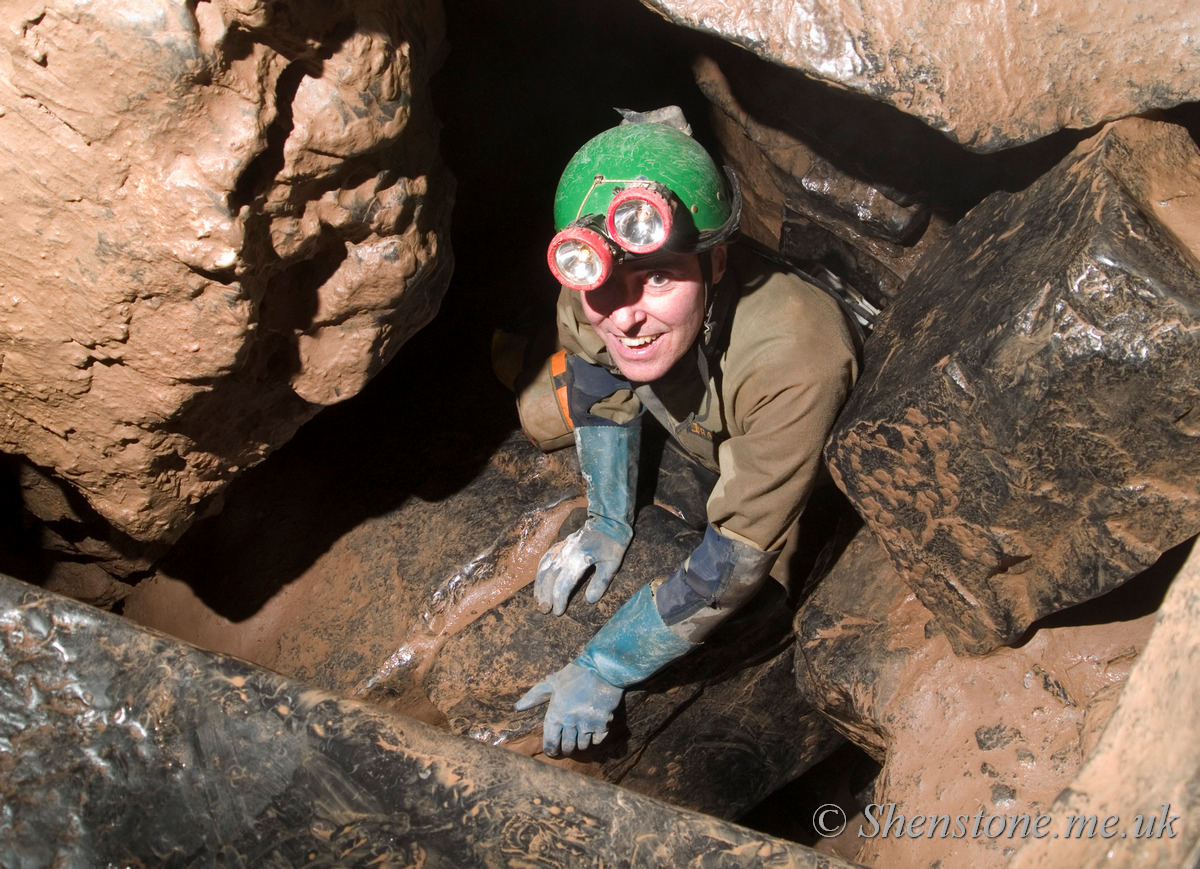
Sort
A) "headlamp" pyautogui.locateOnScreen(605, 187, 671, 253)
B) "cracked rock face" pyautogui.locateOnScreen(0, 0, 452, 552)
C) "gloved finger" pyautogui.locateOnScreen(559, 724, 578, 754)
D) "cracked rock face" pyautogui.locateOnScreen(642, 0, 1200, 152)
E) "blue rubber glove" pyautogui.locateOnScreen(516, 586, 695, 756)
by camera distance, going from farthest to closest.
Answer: "gloved finger" pyautogui.locateOnScreen(559, 724, 578, 754)
"blue rubber glove" pyautogui.locateOnScreen(516, 586, 695, 756)
"headlamp" pyautogui.locateOnScreen(605, 187, 671, 253)
"cracked rock face" pyautogui.locateOnScreen(642, 0, 1200, 152)
"cracked rock face" pyautogui.locateOnScreen(0, 0, 452, 552)

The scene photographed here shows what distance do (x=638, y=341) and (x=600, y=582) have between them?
954mm

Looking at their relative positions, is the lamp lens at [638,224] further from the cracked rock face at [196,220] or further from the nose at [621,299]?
the cracked rock face at [196,220]

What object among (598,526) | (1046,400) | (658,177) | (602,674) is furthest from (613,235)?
(602,674)

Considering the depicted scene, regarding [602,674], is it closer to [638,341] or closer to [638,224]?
[638,341]

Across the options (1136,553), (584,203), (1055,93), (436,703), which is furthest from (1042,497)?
(436,703)

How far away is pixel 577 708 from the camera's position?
2377 millimetres

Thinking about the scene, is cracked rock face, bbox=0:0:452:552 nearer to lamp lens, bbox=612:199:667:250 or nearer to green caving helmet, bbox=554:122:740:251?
green caving helmet, bbox=554:122:740:251

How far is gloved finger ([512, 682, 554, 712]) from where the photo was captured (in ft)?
8.04

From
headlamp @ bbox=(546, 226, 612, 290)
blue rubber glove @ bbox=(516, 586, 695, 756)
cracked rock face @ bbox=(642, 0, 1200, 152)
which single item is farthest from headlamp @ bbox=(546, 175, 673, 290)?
blue rubber glove @ bbox=(516, 586, 695, 756)

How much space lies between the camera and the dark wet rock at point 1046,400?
1440 millimetres

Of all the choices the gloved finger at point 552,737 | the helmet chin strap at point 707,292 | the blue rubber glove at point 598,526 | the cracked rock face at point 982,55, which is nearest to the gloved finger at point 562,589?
the blue rubber glove at point 598,526

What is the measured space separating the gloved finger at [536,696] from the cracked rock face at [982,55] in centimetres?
181

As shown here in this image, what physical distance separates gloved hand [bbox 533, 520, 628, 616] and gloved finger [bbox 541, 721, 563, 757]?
0.34m

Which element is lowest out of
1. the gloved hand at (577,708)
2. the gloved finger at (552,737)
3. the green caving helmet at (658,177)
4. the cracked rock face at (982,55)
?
the gloved finger at (552,737)
